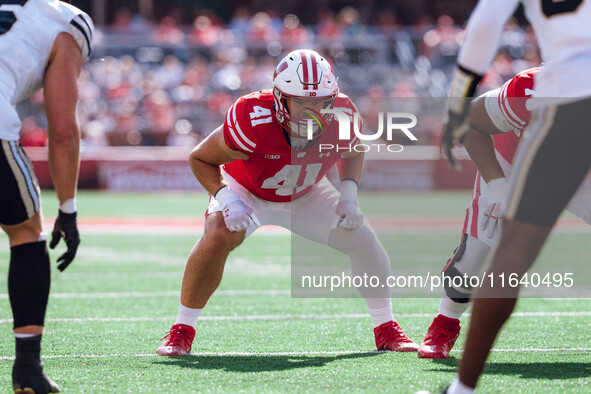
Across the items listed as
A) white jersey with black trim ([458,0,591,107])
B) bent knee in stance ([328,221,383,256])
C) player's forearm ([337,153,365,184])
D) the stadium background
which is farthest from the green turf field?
the stadium background

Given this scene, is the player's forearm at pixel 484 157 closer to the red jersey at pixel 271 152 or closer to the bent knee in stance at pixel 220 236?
the red jersey at pixel 271 152

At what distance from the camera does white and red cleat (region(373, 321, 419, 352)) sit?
4.04 m

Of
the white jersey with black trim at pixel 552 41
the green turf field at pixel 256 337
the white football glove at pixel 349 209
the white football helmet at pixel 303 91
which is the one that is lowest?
the green turf field at pixel 256 337

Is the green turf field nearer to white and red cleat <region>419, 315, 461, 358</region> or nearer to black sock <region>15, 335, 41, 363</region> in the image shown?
white and red cleat <region>419, 315, 461, 358</region>

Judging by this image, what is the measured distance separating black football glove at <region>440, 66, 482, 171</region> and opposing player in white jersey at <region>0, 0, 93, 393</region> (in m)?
1.35

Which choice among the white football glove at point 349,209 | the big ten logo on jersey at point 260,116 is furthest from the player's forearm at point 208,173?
the white football glove at point 349,209

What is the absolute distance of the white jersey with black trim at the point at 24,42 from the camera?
2.98 m

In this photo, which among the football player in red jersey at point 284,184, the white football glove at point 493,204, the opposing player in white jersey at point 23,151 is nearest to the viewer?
the opposing player in white jersey at point 23,151

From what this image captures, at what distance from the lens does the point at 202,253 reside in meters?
4.04

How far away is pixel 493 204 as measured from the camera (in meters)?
3.80

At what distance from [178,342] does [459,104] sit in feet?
6.44

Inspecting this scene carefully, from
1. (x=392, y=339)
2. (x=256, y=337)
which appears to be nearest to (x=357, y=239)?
(x=392, y=339)

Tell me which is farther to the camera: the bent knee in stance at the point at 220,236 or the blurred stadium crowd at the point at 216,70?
the blurred stadium crowd at the point at 216,70

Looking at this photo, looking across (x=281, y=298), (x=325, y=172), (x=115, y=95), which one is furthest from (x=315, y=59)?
(x=115, y=95)
